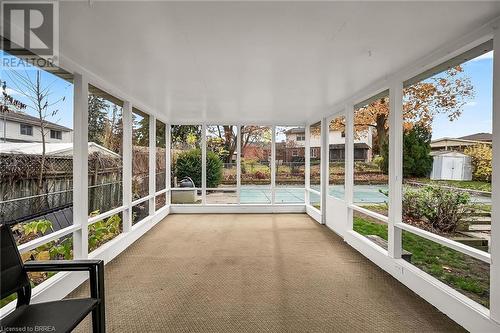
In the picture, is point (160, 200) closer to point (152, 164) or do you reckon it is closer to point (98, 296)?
point (152, 164)

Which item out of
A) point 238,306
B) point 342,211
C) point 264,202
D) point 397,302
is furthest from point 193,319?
point 264,202

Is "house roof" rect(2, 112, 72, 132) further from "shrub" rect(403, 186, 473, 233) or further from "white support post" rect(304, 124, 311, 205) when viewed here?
"white support post" rect(304, 124, 311, 205)

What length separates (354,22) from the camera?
2.16 m

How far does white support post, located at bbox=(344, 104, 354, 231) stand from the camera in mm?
4879

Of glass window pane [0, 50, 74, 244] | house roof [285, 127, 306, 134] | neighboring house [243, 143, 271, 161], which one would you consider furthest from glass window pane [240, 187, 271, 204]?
glass window pane [0, 50, 74, 244]

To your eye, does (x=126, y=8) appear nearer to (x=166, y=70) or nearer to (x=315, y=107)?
(x=166, y=70)

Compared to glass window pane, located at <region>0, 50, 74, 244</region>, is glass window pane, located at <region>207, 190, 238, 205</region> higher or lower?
lower

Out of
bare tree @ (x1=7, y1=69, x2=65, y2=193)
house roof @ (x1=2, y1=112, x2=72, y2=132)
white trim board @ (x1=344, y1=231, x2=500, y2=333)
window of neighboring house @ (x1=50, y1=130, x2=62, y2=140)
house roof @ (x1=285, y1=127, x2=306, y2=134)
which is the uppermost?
house roof @ (x1=285, y1=127, x2=306, y2=134)

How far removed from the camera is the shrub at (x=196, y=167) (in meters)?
7.55

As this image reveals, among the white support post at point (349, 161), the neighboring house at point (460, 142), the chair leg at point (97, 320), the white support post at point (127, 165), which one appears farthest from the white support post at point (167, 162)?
the neighboring house at point (460, 142)

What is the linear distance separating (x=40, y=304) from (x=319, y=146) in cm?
585

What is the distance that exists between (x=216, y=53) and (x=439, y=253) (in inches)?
125

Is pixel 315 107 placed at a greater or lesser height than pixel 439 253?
greater

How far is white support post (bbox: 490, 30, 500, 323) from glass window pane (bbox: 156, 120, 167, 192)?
19.6ft
